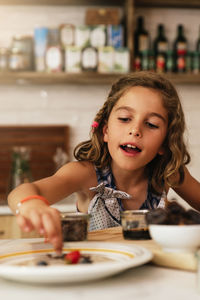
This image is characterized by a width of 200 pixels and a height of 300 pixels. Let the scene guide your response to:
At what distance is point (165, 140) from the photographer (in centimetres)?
169

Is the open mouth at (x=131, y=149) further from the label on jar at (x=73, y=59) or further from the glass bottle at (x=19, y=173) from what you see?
the label on jar at (x=73, y=59)

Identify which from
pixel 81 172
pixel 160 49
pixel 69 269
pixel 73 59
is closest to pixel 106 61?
pixel 73 59

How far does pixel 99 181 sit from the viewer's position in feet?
5.44

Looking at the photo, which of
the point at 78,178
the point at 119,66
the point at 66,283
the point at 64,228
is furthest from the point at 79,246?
the point at 119,66

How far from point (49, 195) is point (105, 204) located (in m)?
0.38

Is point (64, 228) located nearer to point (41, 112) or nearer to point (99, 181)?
point (99, 181)

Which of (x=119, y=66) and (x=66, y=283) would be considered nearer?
(x=66, y=283)

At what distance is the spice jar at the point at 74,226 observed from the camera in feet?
3.14

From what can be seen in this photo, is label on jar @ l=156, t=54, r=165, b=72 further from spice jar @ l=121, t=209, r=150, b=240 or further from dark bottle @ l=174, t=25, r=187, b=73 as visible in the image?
spice jar @ l=121, t=209, r=150, b=240

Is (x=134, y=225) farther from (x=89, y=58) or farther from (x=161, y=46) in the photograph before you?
(x=161, y=46)

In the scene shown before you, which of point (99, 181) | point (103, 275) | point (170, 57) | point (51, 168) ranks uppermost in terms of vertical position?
point (170, 57)

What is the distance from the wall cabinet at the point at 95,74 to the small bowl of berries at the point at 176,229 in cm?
214

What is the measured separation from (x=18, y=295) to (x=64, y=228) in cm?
35

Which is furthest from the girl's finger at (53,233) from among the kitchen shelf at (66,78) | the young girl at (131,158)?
the kitchen shelf at (66,78)
